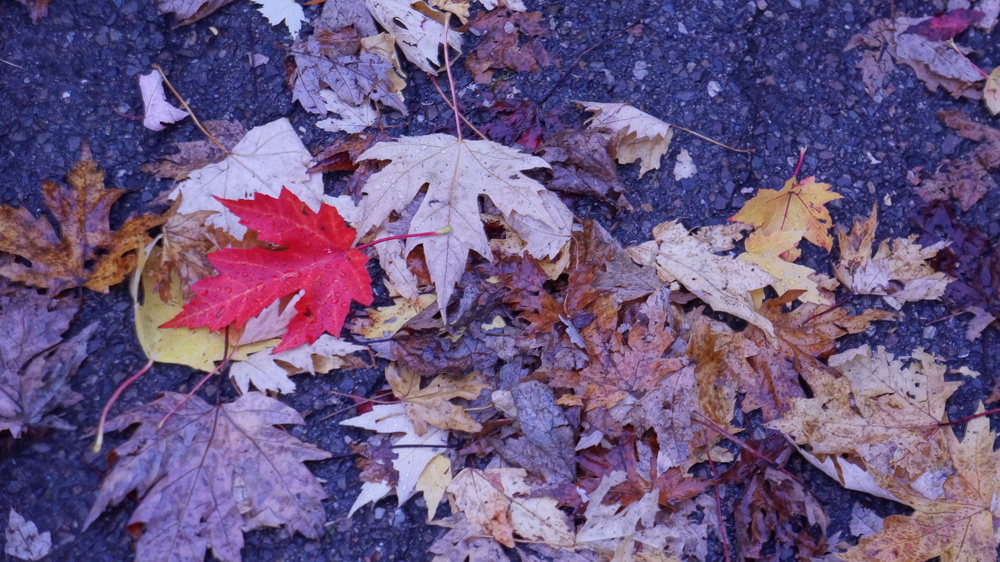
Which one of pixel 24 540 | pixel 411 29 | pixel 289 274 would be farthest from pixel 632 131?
pixel 24 540

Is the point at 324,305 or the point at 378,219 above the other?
the point at 378,219

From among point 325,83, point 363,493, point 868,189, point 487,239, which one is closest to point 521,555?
point 363,493

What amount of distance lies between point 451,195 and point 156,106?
107cm

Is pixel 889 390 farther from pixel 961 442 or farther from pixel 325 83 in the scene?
pixel 325 83

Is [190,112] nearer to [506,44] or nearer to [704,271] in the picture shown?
[506,44]

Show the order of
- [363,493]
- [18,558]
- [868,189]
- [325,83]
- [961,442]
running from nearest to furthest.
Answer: [18,558], [363,493], [961,442], [325,83], [868,189]

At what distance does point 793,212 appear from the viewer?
231 centimetres

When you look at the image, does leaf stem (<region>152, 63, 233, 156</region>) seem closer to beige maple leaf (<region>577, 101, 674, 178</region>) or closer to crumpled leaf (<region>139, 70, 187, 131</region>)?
crumpled leaf (<region>139, 70, 187, 131</region>)

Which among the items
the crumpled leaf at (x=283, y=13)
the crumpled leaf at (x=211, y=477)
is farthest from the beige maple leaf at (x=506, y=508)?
the crumpled leaf at (x=283, y=13)

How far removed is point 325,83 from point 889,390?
6.93ft

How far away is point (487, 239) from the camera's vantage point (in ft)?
6.85

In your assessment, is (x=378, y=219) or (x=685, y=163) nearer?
(x=378, y=219)

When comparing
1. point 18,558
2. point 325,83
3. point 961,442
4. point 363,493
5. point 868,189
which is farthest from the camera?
point 868,189

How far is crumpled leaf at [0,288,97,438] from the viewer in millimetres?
1737
